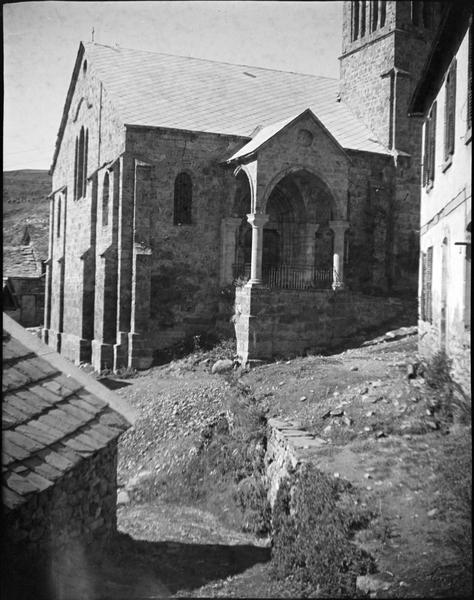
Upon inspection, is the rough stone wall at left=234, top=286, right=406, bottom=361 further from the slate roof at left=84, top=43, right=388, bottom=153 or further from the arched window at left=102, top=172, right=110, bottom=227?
the arched window at left=102, top=172, right=110, bottom=227

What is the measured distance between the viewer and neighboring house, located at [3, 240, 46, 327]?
6230mm

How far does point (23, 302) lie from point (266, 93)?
9665 millimetres

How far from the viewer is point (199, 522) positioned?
6.41 m

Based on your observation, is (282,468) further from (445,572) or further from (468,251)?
(468,251)

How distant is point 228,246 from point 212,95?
3.60 metres

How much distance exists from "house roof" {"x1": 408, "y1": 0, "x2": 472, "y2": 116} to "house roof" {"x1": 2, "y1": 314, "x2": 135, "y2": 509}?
4662 millimetres

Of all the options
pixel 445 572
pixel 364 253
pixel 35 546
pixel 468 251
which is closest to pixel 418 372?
pixel 468 251

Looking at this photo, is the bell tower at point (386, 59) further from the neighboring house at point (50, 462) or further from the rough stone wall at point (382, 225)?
the neighboring house at point (50, 462)

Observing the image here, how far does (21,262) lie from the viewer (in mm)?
6441

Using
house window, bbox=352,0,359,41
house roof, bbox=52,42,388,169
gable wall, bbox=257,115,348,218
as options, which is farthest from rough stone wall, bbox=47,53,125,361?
gable wall, bbox=257,115,348,218

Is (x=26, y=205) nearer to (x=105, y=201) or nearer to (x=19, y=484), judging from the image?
(x=19, y=484)

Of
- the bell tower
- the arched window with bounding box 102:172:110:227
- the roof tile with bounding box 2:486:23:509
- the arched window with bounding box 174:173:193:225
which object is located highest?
the bell tower

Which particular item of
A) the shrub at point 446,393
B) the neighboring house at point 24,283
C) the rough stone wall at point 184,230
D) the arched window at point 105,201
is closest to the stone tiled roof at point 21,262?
the neighboring house at point 24,283

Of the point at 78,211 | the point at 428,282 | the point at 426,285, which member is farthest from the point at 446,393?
the point at 78,211
